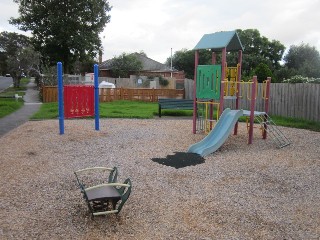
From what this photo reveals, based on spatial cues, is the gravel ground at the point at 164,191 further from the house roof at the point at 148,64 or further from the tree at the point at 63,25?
the house roof at the point at 148,64

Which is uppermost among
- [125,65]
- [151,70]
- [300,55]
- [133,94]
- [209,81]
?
[300,55]

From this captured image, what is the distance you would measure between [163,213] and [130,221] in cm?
51

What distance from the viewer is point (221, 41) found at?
10617 millimetres

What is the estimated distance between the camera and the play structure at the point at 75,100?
1086cm

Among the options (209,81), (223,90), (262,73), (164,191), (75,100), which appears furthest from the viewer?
(262,73)

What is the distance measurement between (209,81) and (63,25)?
3292 cm

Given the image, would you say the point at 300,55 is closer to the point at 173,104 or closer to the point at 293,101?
the point at 293,101

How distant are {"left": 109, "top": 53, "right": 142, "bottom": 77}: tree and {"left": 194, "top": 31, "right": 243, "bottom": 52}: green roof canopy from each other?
3916cm

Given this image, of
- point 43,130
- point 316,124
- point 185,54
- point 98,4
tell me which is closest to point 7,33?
point 98,4

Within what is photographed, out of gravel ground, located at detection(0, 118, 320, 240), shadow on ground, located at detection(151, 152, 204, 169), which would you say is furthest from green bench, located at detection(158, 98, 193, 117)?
shadow on ground, located at detection(151, 152, 204, 169)

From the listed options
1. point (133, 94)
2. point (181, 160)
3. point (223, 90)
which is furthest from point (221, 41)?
point (133, 94)

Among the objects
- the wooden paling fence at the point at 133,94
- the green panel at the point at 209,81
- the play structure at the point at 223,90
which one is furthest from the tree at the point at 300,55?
the green panel at the point at 209,81

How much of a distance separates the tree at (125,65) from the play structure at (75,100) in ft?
126

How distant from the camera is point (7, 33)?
172ft
